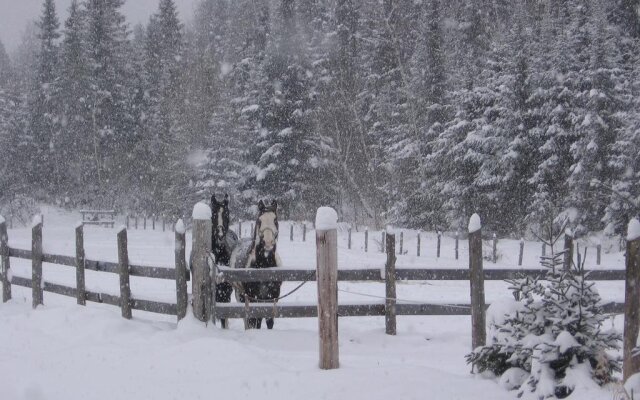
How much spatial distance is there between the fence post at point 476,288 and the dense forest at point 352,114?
50.7 ft

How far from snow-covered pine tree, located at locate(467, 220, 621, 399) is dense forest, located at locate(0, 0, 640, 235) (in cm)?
1743

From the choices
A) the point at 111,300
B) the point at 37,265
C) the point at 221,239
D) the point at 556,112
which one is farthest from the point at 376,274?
the point at 556,112

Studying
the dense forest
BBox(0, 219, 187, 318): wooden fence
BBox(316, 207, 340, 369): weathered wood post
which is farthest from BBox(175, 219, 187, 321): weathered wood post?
the dense forest

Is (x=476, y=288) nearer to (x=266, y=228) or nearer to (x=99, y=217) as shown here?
(x=266, y=228)

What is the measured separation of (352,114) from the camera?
43.2m

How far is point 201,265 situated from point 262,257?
100 centimetres

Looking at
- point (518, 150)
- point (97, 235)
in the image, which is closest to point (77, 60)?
point (97, 235)

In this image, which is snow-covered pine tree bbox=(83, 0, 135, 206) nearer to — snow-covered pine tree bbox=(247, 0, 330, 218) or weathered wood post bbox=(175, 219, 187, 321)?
snow-covered pine tree bbox=(247, 0, 330, 218)

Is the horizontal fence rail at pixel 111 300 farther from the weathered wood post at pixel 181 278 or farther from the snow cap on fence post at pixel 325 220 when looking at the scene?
the snow cap on fence post at pixel 325 220

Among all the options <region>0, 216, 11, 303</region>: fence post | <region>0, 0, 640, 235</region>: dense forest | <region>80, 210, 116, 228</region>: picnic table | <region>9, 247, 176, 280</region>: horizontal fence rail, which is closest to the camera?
<region>9, 247, 176, 280</region>: horizontal fence rail

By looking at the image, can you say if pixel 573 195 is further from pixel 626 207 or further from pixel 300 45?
pixel 300 45

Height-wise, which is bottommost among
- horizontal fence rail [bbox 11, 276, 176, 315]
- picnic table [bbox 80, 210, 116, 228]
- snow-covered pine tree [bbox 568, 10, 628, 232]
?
picnic table [bbox 80, 210, 116, 228]

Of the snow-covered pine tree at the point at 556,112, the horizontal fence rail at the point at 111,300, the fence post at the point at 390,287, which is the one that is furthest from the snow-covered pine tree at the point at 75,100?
the fence post at the point at 390,287

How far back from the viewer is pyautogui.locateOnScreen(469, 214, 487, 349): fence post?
296 inches
